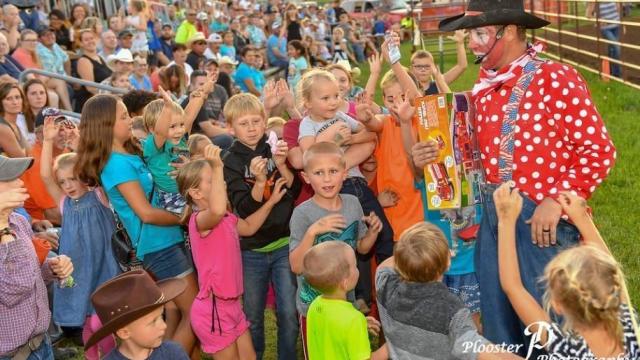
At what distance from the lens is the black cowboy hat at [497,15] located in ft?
13.4

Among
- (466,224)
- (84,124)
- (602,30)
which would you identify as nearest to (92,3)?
→ (602,30)

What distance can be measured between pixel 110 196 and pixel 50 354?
1163mm

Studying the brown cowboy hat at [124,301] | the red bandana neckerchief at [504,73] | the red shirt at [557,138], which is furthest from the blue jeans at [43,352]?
the red bandana neckerchief at [504,73]

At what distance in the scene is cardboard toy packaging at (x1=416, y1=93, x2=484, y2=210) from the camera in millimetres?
4324

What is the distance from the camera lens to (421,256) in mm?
3643

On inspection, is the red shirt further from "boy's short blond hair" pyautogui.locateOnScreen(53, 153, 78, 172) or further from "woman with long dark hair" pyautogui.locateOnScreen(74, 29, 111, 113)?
"woman with long dark hair" pyautogui.locateOnScreen(74, 29, 111, 113)

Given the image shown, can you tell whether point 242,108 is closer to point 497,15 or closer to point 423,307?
point 497,15

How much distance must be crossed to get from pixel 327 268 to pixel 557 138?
124 cm

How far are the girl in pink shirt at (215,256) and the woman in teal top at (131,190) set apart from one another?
0.93 feet

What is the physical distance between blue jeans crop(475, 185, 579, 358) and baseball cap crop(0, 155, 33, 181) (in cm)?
228

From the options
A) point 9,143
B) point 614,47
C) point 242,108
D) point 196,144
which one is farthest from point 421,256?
point 614,47

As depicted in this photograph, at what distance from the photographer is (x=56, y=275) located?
14.5ft

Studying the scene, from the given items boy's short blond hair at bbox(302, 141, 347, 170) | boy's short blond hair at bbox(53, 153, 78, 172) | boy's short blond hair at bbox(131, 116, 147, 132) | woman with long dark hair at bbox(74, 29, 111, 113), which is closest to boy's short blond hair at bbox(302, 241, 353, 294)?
boy's short blond hair at bbox(302, 141, 347, 170)

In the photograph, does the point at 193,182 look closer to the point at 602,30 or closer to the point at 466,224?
the point at 466,224
